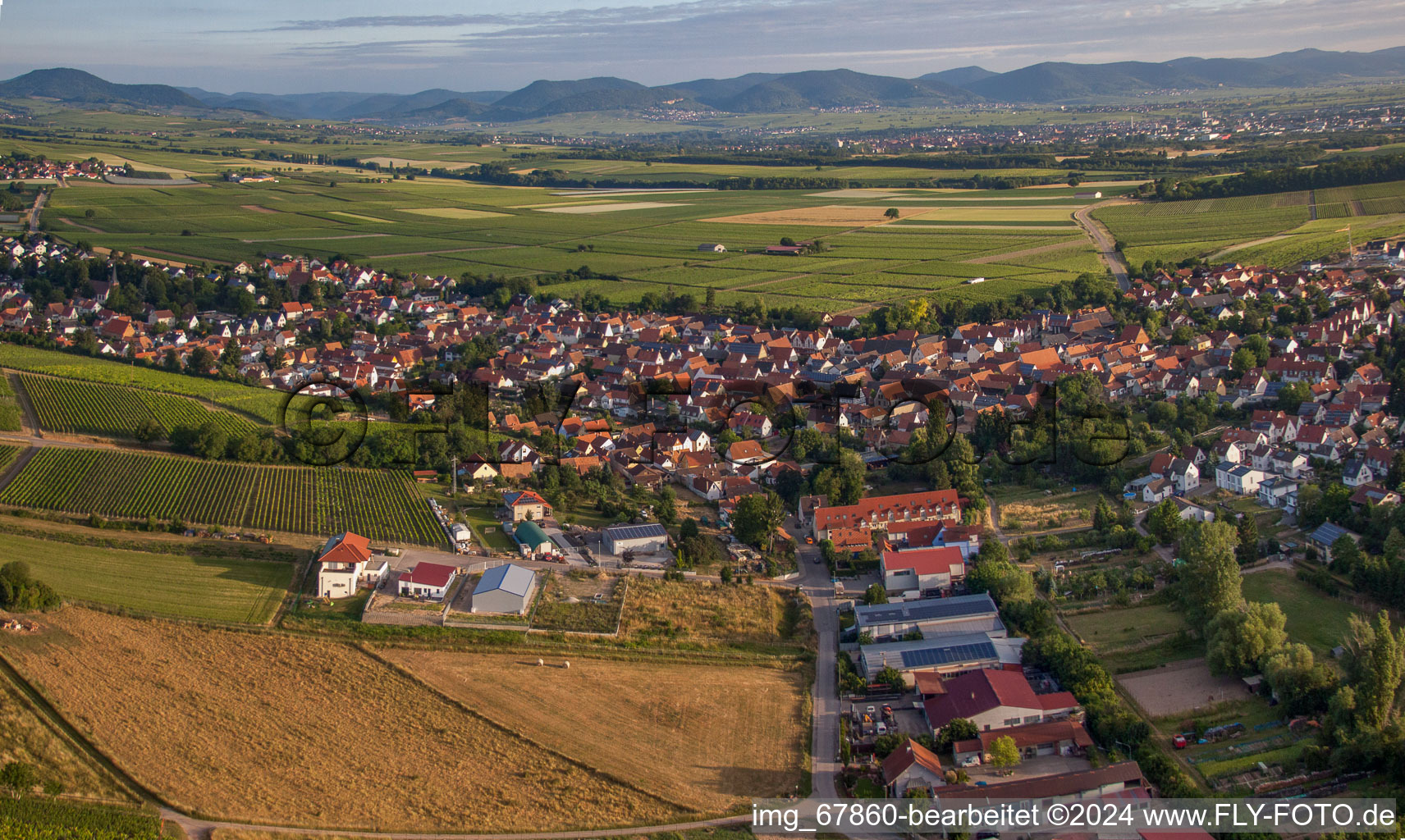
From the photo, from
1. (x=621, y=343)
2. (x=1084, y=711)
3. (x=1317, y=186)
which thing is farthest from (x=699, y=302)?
(x=1317, y=186)

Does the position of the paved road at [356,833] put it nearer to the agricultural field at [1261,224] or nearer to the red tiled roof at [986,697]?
the red tiled roof at [986,697]

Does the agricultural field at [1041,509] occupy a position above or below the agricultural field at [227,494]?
below

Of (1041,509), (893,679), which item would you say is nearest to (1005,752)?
(893,679)

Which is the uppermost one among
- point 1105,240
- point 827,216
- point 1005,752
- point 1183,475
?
point 827,216

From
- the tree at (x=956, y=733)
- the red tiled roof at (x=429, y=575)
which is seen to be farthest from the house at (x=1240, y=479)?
the red tiled roof at (x=429, y=575)

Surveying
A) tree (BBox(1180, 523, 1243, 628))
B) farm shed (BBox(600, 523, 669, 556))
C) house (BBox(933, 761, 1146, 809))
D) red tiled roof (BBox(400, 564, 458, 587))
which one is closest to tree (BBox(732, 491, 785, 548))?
farm shed (BBox(600, 523, 669, 556))

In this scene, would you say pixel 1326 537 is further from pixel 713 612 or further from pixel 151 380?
pixel 151 380

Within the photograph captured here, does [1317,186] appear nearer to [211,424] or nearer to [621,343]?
[621,343]
